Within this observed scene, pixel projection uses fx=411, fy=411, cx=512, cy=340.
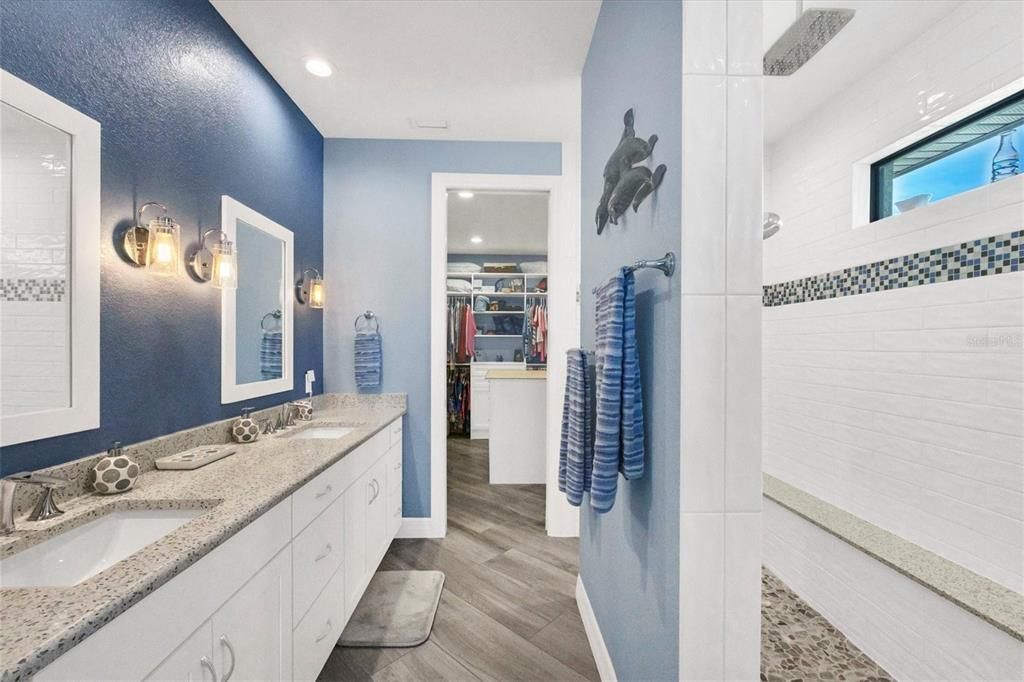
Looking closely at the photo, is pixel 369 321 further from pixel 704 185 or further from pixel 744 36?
pixel 744 36

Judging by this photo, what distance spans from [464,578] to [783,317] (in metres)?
2.48

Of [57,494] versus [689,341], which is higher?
[689,341]

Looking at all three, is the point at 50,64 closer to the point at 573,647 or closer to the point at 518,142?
the point at 518,142

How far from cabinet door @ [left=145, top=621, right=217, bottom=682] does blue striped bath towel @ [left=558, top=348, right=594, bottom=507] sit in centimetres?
97

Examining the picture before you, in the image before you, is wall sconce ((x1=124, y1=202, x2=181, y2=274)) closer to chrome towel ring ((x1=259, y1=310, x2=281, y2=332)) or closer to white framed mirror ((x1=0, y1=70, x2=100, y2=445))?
white framed mirror ((x1=0, y1=70, x2=100, y2=445))

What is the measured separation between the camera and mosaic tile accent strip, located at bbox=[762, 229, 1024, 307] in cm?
147

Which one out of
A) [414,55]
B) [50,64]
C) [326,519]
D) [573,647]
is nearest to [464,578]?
[573,647]

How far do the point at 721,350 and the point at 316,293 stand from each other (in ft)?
7.99

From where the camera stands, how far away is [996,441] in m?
1.48

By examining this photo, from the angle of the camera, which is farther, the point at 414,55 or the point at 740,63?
the point at 414,55

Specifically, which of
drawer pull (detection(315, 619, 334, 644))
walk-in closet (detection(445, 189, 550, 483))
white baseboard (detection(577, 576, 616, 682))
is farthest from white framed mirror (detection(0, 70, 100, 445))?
walk-in closet (detection(445, 189, 550, 483))

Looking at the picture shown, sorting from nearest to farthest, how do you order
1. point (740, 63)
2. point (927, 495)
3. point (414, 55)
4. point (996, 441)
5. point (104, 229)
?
point (740, 63)
point (104, 229)
point (996, 441)
point (927, 495)
point (414, 55)

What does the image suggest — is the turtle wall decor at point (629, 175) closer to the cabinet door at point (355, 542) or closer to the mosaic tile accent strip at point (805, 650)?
the cabinet door at point (355, 542)

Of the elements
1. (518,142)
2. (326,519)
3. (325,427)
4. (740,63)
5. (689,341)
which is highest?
(518,142)
